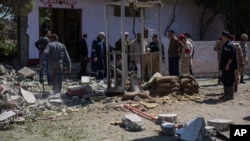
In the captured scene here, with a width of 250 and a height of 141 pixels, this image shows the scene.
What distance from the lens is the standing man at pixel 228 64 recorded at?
11477 millimetres

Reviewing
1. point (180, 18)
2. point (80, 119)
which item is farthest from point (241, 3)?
point (80, 119)

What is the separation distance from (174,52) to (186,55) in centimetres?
49

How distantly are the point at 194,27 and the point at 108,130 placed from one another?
16.0 m

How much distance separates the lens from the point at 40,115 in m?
9.96

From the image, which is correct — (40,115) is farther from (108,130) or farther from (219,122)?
(219,122)

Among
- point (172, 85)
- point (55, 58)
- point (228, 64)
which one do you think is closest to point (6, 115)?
point (55, 58)

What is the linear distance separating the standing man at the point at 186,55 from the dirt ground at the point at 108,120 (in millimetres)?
1506

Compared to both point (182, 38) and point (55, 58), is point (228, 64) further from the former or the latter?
point (55, 58)

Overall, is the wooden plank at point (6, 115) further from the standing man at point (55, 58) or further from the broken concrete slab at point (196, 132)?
the broken concrete slab at point (196, 132)

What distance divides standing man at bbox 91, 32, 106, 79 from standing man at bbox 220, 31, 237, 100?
16.6 ft

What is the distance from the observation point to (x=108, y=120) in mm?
9539

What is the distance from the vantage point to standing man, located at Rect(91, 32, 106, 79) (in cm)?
1557

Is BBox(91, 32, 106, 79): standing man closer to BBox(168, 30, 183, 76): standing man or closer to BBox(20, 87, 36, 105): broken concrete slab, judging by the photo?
BBox(168, 30, 183, 76): standing man

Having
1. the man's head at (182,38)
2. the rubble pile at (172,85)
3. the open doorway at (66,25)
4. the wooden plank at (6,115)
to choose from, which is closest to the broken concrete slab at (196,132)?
the wooden plank at (6,115)
